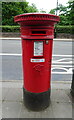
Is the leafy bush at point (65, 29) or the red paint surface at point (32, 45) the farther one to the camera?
the leafy bush at point (65, 29)

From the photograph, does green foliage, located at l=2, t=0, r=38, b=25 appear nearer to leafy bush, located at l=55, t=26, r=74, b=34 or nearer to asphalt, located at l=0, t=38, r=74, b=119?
leafy bush, located at l=55, t=26, r=74, b=34

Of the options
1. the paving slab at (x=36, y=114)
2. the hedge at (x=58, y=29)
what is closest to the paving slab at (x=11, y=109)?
the paving slab at (x=36, y=114)

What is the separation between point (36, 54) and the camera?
195 cm

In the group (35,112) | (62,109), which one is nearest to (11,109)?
(35,112)

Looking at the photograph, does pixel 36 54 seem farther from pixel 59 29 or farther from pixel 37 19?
pixel 59 29

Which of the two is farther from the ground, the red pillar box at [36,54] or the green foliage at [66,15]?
the green foliage at [66,15]

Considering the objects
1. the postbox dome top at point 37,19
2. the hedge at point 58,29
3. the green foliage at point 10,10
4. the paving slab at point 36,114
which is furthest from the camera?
the green foliage at point 10,10

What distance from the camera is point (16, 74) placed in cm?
430

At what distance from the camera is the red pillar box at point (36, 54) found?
179cm

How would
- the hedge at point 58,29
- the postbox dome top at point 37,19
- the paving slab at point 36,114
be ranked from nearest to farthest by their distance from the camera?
the postbox dome top at point 37,19
the paving slab at point 36,114
the hedge at point 58,29

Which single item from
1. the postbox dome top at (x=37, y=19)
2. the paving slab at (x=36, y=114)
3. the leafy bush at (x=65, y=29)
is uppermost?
the leafy bush at (x=65, y=29)

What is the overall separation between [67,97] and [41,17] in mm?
1994

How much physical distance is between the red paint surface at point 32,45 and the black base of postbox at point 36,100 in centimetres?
9

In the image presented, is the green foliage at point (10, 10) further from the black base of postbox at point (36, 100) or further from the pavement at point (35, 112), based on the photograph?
the black base of postbox at point (36, 100)
